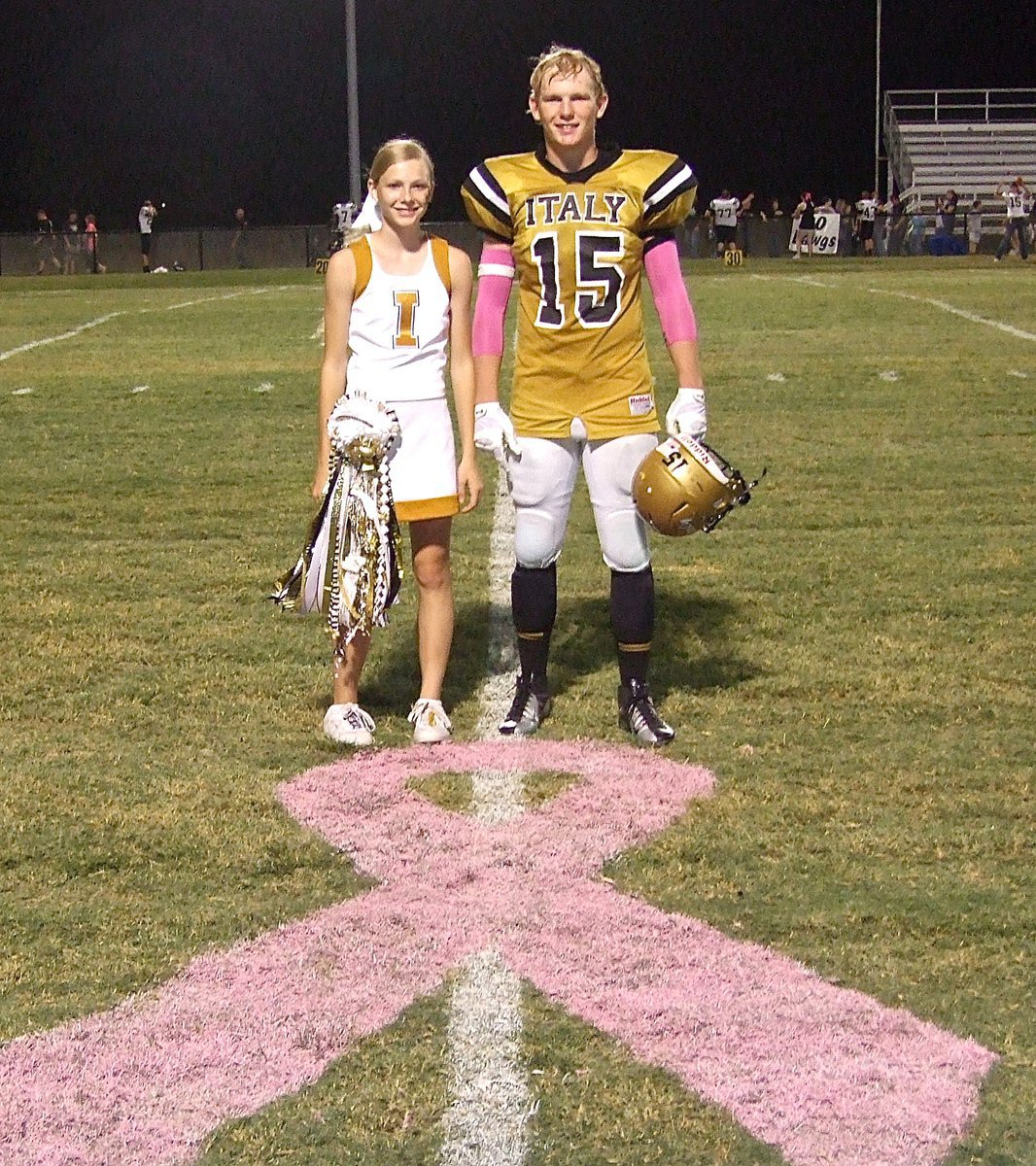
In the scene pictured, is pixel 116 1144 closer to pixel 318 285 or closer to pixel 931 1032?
pixel 931 1032

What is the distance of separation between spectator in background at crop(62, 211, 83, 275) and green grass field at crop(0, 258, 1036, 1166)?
2538cm

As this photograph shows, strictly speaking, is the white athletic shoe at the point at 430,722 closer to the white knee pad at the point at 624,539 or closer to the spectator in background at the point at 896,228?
the white knee pad at the point at 624,539

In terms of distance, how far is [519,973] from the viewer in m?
3.23

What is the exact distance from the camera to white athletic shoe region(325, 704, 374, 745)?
4.60 metres

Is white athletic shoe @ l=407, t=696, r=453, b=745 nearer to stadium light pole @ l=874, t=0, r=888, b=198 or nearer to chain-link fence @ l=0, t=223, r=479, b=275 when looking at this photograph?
chain-link fence @ l=0, t=223, r=479, b=275

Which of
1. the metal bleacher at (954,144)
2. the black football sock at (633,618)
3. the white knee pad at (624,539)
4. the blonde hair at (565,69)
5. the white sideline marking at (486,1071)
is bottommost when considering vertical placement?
the white sideline marking at (486,1071)

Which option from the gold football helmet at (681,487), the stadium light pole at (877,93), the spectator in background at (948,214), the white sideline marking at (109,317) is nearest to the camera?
the gold football helmet at (681,487)

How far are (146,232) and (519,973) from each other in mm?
32976

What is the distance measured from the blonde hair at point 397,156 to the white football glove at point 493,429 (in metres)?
0.59

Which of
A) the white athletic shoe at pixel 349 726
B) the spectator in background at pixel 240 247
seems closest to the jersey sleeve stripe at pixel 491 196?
the white athletic shoe at pixel 349 726

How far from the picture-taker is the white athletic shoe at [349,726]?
4598 millimetres

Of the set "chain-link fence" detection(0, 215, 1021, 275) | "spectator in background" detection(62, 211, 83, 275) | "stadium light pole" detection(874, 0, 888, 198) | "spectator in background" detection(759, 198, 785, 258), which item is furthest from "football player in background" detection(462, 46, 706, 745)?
"stadium light pole" detection(874, 0, 888, 198)

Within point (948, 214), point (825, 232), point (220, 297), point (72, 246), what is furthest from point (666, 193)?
point (72, 246)

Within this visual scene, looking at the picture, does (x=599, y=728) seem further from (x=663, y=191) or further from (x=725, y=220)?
(x=725, y=220)
